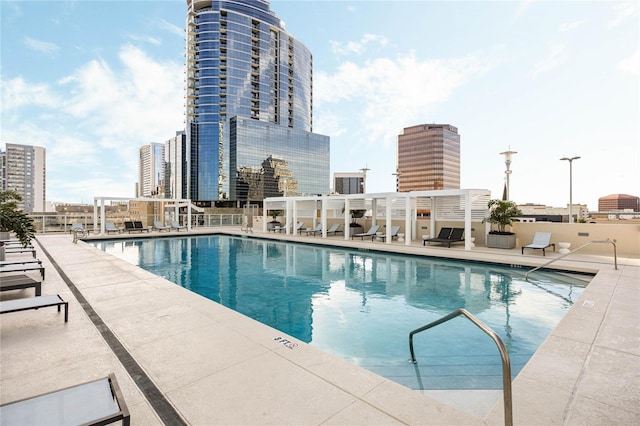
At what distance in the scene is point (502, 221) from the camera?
1222 cm

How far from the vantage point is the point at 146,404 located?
7.70 ft

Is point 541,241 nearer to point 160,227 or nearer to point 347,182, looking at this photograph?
point 160,227

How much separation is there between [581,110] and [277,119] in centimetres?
6573

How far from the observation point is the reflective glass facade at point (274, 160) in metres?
67.4

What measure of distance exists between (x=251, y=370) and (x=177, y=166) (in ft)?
264

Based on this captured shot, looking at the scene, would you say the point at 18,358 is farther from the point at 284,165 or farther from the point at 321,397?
the point at 284,165

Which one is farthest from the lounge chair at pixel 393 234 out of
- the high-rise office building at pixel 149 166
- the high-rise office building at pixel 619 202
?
the high-rise office building at pixel 619 202

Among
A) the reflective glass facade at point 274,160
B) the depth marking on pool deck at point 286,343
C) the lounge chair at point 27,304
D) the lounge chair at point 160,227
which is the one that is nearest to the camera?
the depth marking on pool deck at point 286,343

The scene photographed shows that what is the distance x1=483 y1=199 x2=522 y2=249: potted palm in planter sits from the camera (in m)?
12.0

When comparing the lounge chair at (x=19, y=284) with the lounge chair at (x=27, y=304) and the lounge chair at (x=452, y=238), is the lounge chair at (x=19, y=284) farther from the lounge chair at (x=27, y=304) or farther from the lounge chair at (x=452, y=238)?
the lounge chair at (x=452, y=238)

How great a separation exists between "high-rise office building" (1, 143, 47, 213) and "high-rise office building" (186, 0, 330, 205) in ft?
143

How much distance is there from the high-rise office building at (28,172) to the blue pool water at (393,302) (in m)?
89.8

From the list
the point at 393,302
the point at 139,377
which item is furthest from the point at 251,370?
the point at 393,302

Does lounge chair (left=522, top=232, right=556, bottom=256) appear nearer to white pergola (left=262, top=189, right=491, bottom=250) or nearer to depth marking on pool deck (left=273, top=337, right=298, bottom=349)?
white pergola (left=262, top=189, right=491, bottom=250)
